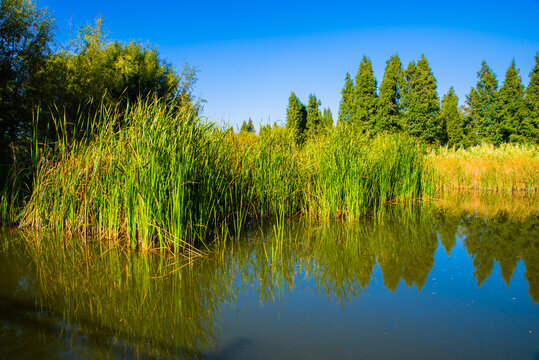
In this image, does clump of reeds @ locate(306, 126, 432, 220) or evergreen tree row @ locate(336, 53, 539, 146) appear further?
evergreen tree row @ locate(336, 53, 539, 146)

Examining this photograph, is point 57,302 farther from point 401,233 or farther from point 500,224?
point 500,224

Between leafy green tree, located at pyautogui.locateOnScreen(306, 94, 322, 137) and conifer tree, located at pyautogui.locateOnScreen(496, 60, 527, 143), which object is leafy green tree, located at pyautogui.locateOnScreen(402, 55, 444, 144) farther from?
leafy green tree, located at pyautogui.locateOnScreen(306, 94, 322, 137)

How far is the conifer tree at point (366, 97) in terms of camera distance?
2347cm

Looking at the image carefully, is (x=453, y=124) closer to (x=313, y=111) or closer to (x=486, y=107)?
(x=486, y=107)

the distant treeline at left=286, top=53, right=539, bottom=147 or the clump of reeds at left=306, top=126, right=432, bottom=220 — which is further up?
the distant treeline at left=286, top=53, right=539, bottom=147

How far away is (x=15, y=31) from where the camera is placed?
799cm

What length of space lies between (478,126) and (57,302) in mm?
28156

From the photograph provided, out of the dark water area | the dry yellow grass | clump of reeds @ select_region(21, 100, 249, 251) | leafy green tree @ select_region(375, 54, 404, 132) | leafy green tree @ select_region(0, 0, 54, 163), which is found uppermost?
leafy green tree @ select_region(375, 54, 404, 132)

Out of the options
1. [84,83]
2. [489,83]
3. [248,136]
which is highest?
[489,83]

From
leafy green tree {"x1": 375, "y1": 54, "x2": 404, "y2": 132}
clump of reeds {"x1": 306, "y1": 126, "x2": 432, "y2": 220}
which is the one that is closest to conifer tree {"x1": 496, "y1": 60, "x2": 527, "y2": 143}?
leafy green tree {"x1": 375, "y1": 54, "x2": 404, "y2": 132}

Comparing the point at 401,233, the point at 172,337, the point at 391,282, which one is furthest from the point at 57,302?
the point at 401,233

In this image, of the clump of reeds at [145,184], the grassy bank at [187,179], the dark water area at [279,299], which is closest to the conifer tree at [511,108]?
the grassy bank at [187,179]

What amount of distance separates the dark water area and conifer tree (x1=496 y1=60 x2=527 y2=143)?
896 inches

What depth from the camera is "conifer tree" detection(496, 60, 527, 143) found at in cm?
2148
